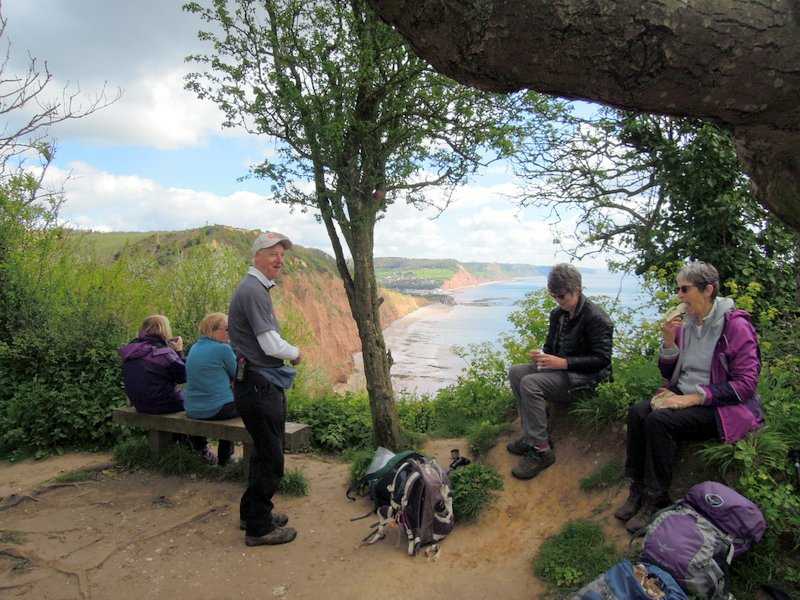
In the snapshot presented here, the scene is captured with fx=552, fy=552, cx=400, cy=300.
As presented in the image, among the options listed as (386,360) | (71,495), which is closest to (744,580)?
(386,360)

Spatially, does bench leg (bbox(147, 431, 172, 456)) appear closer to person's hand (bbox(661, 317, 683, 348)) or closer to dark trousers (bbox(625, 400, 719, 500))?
dark trousers (bbox(625, 400, 719, 500))

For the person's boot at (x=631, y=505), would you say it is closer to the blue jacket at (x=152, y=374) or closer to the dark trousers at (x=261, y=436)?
the dark trousers at (x=261, y=436)

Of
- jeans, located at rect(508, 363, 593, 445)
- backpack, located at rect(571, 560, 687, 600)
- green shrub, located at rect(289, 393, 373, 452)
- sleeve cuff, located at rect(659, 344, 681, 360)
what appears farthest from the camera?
green shrub, located at rect(289, 393, 373, 452)

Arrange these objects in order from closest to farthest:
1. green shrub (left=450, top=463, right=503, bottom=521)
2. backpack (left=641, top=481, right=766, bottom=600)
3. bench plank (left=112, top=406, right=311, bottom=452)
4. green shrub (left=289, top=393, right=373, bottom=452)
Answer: backpack (left=641, top=481, right=766, bottom=600) → green shrub (left=450, top=463, right=503, bottom=521) → bench plank (left=112, top=406, right=311, bottom=452) → green shrub (left=289, top=393, right=373, bottom=452)

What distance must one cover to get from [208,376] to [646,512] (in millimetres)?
3842

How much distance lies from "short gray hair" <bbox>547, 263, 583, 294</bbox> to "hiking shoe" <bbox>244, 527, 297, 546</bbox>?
293 centimetres

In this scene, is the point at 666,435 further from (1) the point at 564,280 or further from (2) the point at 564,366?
(1) the point at 564,280

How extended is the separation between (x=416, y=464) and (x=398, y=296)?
203ft

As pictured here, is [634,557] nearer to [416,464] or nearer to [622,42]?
[416,464]

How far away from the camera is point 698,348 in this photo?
12.7 feet

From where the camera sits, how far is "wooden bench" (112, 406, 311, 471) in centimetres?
505

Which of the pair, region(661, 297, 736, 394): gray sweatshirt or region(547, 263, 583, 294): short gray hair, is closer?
region(661, 297, 736, 394): gray sweatshirt

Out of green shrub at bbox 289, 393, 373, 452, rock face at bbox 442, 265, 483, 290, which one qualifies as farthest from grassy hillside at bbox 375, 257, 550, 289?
green shrub at bbox 289, 393, 373, 452

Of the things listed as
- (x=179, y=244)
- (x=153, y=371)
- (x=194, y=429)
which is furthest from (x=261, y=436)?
(x=179, y=244)
